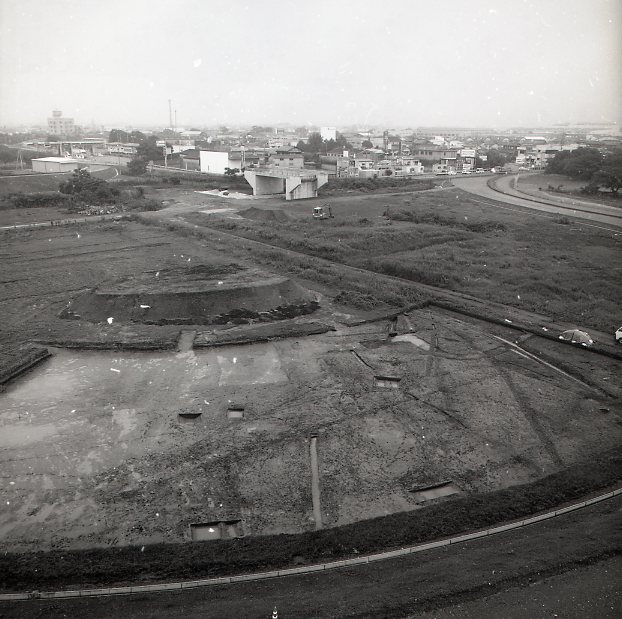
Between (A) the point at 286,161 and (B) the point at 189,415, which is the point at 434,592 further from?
(A) the point at 286,161

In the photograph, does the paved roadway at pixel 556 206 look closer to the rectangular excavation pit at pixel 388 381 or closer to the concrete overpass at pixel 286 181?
the concrete overpass at pixel 286 181

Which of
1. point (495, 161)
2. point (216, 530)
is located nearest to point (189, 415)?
point (216, 530)

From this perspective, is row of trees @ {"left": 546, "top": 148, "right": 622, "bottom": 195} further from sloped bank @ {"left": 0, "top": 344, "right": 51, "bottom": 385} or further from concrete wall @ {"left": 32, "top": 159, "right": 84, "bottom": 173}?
concrete wall @ {"left": 32, "top": 159, "right": 84, "bottom": 173}

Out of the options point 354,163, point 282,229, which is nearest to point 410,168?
point 354,163

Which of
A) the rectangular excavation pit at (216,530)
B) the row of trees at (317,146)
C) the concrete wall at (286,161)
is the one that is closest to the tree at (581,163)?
the concrete wall at (286,161)

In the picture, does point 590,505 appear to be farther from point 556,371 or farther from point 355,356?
point 355,356

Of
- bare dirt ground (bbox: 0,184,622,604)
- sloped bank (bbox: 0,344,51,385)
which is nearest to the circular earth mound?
bare dirt ground (bbox: 0,184,622,604)
